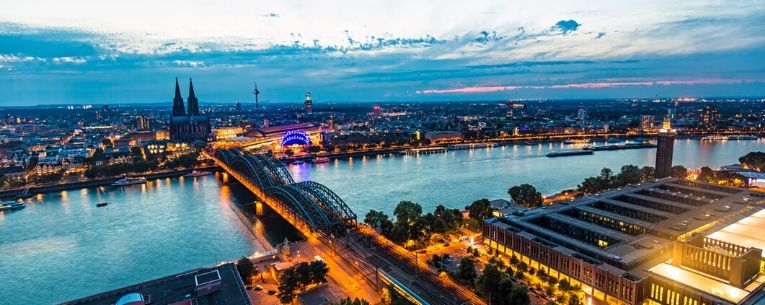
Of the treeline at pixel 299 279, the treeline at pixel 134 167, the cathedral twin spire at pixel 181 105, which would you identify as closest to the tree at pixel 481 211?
the treeline at pixel 299 279

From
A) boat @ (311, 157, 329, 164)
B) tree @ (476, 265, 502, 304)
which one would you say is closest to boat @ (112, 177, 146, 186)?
boat @ (311, 157, 329, 164)

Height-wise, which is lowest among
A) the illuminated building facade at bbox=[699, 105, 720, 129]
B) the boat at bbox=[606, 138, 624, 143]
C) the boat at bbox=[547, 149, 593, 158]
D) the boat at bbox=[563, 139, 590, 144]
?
the boat at bbox=[547, 149, 593, 158]

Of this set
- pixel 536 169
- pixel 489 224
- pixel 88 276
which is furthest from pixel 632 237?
pixel 536 169

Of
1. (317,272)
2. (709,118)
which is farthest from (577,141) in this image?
(317,272)

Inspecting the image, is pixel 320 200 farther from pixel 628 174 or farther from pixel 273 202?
pixel 628 174

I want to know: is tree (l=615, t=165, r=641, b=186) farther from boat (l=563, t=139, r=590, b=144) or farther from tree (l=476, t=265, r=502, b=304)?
boat (l=563, t=139, r=590, b=144)

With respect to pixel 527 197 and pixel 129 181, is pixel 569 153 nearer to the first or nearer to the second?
pixel 527 197

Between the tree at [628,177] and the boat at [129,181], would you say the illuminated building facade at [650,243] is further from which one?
the boat at [129,181]
